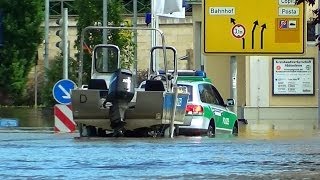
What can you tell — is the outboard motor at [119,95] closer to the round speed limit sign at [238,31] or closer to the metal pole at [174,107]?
the metal pole at [174,107]

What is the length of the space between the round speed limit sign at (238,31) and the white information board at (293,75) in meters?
5.54

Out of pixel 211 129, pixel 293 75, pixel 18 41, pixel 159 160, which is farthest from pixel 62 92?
pixel 18 41

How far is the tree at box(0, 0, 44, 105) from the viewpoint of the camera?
4984 cm

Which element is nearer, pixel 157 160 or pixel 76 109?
pixel 157 160

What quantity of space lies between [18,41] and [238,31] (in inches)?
792

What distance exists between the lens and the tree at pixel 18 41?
1962 inches

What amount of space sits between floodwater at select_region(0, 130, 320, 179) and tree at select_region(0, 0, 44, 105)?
1279 inches

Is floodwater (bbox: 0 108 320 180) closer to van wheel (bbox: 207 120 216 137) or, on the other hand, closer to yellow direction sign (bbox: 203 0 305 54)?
van wheel (bbox: 207 120 216 137)

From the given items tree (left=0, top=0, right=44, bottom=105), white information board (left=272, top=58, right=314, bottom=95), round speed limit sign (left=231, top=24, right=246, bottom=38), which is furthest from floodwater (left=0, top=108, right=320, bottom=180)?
tree (left=0, top=0, right=44, bottom=105)

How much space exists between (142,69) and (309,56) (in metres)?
17.1

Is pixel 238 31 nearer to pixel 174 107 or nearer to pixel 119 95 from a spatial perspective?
pixel 174 107

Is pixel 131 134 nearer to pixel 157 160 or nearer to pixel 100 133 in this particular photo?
pixel 100 133

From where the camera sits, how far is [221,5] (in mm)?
32406

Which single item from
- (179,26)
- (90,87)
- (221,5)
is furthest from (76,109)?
(179,26)
